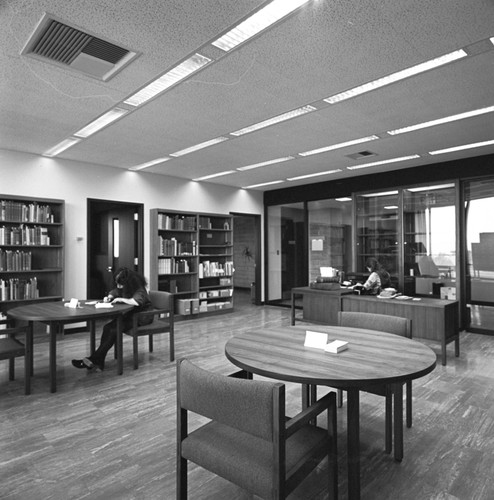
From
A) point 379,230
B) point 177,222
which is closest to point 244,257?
point 177,222

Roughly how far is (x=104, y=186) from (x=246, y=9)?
5.11 metres

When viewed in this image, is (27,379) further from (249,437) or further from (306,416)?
(306,416)

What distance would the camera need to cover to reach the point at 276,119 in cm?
442

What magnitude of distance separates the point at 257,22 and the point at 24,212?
4.77 m

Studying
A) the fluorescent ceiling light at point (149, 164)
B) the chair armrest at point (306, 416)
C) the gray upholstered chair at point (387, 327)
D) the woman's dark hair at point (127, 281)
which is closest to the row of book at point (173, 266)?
the fluorescent ceiling light at point (149, 164)

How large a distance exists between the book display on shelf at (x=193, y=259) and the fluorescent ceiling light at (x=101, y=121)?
240cm

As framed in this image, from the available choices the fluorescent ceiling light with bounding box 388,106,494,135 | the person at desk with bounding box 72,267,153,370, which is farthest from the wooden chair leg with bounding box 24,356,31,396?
the fluorescent ceiling light with bounding box 388,106,494,135

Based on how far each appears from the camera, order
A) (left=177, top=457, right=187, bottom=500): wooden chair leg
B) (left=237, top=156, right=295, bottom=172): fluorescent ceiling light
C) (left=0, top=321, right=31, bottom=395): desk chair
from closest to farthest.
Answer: (left=177, top=457, right=187, bottom=500): wooden chair leg < (left=0, top=321, right=31, bottom=395): desk chair < (left=237, top=156, right=295, bottom=172): fluorescent ceiling light

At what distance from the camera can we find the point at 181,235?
315 inches

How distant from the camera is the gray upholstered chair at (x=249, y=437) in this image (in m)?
1.37

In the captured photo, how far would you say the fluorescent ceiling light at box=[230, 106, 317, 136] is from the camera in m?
4.09

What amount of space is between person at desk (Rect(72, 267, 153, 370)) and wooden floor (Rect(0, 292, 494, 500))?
14 centimetres

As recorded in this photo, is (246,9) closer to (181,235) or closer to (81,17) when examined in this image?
(81,17)

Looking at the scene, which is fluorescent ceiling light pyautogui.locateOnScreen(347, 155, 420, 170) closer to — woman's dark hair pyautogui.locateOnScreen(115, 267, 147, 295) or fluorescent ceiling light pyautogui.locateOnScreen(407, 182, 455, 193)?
fluorescent ceiling light pyautogui.locateOnScreen(407, 182, 455, 193)
